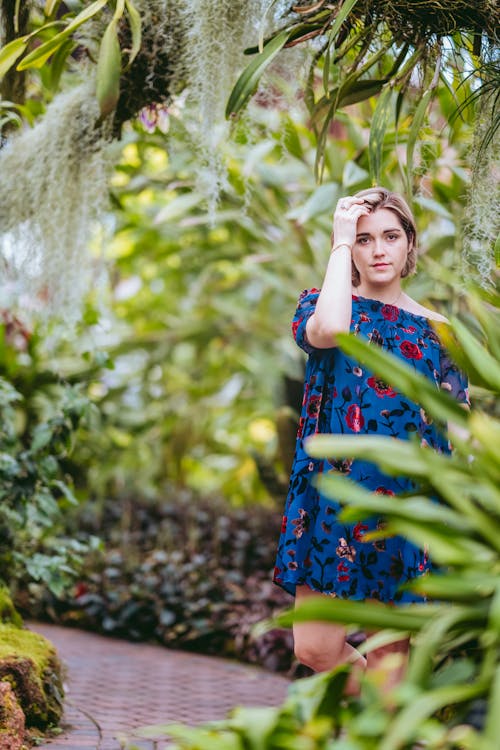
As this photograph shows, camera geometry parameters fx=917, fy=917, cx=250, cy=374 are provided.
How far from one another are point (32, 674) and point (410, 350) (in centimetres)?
148

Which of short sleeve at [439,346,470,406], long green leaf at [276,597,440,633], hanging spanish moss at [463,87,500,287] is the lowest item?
long green leaf at [276,597,440,633]

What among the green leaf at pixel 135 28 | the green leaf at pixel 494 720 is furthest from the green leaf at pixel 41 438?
the green leaf at pixel 494 720

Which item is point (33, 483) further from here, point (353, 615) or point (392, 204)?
point (353, 615)

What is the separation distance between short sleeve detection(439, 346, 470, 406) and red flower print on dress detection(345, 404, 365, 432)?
9.9 inches

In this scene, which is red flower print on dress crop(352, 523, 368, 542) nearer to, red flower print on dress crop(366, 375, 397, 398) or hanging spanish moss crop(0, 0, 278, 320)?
red flower print on dress crop(366, 375, 397, 398)

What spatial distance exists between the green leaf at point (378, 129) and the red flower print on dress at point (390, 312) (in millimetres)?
431

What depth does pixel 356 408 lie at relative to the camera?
7.39ft

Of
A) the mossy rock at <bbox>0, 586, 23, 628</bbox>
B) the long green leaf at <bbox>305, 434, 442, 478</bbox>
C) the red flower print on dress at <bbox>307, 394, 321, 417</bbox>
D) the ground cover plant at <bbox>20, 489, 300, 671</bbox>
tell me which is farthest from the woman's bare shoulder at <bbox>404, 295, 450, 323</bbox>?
the ground cover plant at <bbox>20, 489, 300, 671</bbox>

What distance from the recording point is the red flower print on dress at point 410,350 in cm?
230

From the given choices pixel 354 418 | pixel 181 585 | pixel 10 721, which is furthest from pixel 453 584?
pixel 181 585

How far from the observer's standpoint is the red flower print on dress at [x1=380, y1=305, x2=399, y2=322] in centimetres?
235

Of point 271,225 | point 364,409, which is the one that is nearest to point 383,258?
point 364,409

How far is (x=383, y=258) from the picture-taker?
2340 millimetres

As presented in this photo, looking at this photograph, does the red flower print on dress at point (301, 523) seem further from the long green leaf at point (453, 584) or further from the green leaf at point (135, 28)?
the green leaf at point (135, 28)
